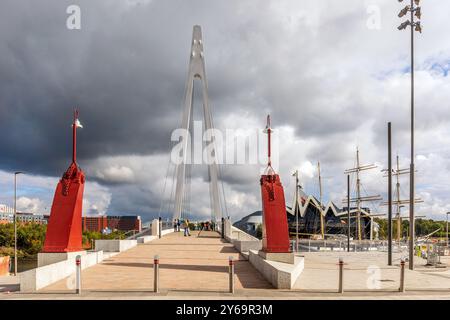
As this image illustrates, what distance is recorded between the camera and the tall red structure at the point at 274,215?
15.3 m

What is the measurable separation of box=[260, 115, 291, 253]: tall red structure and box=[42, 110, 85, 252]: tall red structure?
651 cm

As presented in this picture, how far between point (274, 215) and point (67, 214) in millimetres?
7061

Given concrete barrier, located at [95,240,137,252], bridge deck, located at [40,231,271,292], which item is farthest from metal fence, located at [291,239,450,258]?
concrete barrier, located at [95,240,137,252]

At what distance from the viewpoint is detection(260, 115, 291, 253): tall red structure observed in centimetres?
1532

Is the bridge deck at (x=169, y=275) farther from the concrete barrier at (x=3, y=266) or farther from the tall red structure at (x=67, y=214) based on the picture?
the concrete barrier at (x=3, y=266)

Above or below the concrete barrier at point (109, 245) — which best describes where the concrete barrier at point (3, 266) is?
below

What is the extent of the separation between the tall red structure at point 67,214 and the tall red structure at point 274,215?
6510 millimetres

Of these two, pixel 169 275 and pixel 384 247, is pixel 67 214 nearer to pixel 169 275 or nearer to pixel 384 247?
pixel 169 275

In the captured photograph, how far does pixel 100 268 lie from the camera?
15500 mm

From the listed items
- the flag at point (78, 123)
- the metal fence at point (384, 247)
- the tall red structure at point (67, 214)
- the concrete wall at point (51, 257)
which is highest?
the flag at point (78, 123)

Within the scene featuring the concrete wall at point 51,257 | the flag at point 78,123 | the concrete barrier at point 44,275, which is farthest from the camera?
the flag at point 78,123

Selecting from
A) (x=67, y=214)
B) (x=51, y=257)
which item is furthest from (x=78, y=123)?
(x=51, y=257)

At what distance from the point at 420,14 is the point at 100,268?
689 inches

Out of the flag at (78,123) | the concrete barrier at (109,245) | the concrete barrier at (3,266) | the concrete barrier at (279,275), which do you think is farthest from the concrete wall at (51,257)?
the concrete barrier at (279,275)
